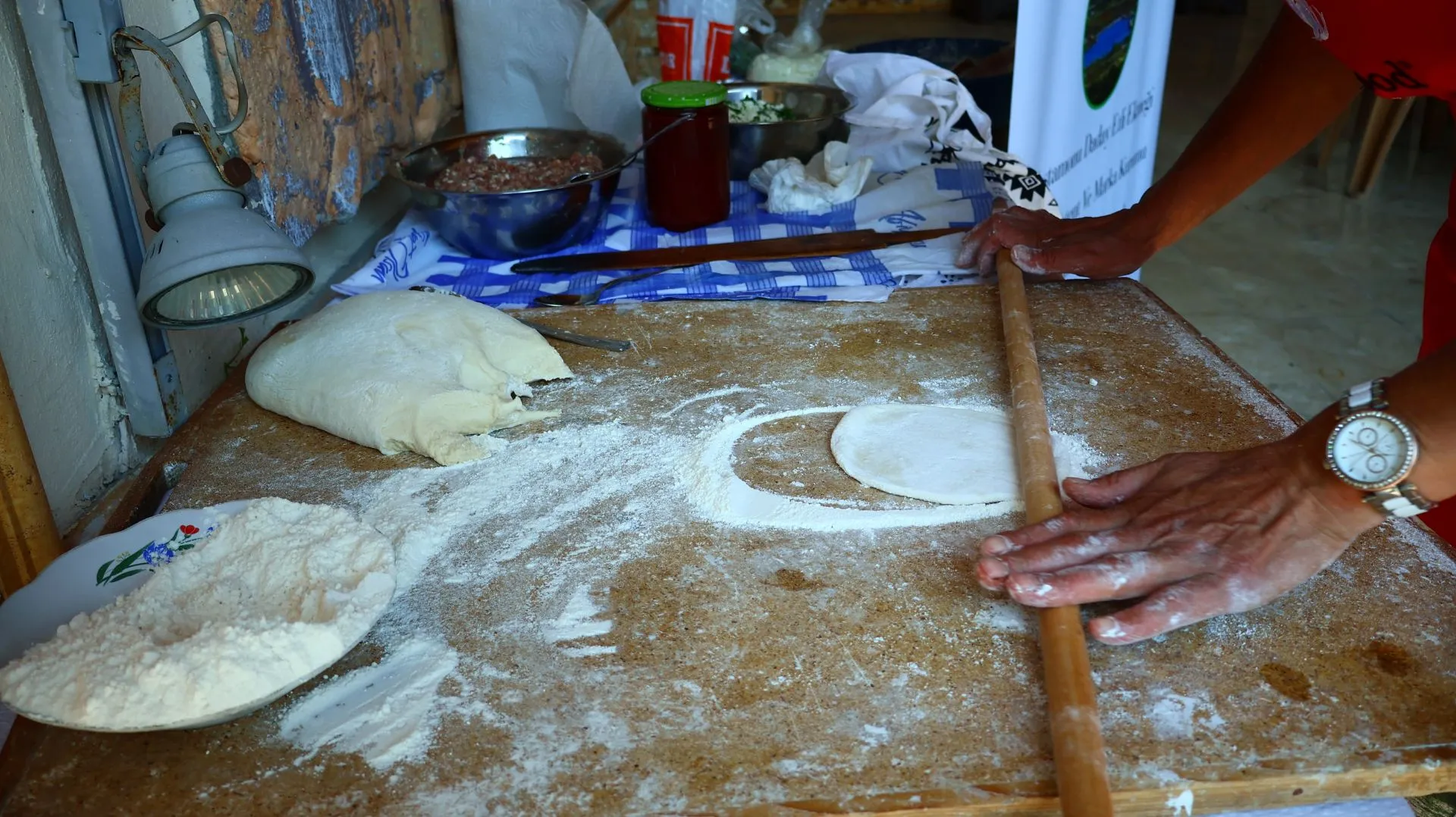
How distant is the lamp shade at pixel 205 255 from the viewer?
108cm

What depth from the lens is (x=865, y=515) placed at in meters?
1.16

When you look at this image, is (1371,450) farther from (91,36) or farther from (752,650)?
(91,36)

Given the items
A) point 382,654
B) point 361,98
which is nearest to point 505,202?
point 361,98

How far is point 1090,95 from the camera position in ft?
7.82

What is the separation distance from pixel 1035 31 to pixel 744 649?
162 centimetres

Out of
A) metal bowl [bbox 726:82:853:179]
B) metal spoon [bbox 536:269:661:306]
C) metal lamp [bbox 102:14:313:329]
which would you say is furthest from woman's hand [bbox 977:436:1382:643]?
metal bowl [bbox 726:82:853:179]

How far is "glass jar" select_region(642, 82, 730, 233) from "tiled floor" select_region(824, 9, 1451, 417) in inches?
91.2

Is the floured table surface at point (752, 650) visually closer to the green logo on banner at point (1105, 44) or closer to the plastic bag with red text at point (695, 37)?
the green logo on banner at point (1105, 44)

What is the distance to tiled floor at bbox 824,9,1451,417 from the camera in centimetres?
384

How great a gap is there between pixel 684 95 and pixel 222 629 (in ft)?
4.66

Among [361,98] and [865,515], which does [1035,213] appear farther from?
[361,98]

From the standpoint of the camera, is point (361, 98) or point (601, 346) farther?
point (361, 98)

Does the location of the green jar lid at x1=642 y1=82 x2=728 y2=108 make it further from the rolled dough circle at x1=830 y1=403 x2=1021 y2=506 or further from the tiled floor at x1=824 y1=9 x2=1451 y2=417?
the tiled floor at x1=824 y1=9 x2=1451 y2=417

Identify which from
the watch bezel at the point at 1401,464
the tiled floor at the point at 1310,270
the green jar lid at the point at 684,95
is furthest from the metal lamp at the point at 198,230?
the tiled floor at the point at 1310,270
